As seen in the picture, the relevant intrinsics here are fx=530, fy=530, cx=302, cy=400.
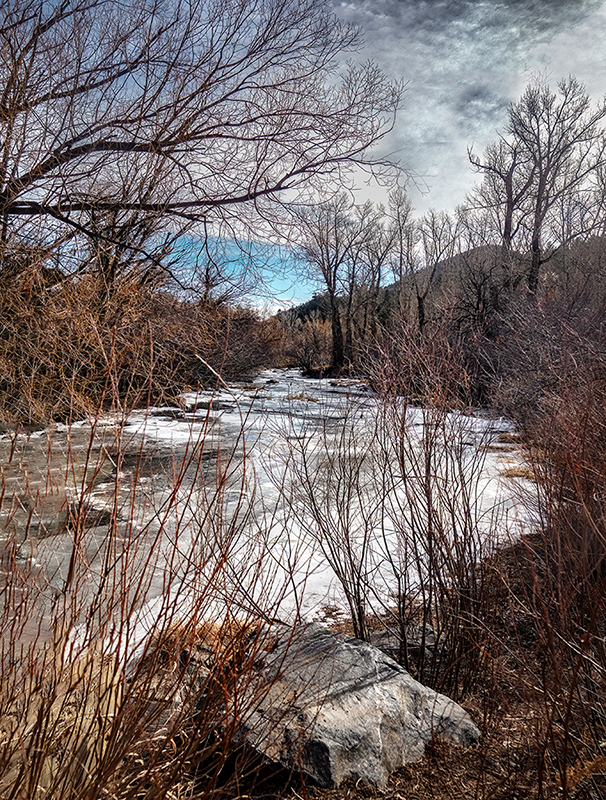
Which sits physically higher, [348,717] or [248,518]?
[248,518]

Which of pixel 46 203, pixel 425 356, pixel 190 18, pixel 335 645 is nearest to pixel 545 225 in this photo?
pixel 190 18

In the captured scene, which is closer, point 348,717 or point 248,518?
point 348,717

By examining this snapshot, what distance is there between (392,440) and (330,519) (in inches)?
27.1

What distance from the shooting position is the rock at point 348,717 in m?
2.31

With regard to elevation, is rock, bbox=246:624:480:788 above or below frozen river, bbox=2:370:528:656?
below

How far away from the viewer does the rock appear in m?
2.31

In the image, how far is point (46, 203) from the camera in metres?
8.12

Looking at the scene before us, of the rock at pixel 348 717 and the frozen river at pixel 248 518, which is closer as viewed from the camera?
the frozen river at pixel 248 518

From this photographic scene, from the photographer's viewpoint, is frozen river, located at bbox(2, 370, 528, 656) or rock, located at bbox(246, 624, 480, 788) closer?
frozen river, located at bbox(2, 370, 528, 656)

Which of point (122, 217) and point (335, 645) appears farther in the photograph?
point (122, 217)

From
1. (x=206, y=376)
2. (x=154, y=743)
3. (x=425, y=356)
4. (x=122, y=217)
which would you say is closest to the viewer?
(x=154, y=743)

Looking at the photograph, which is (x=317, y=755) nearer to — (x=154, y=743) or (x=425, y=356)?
(x=154, y=743)

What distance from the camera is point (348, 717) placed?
253cm

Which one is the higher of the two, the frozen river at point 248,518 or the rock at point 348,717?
the frozen river at point 248,518
